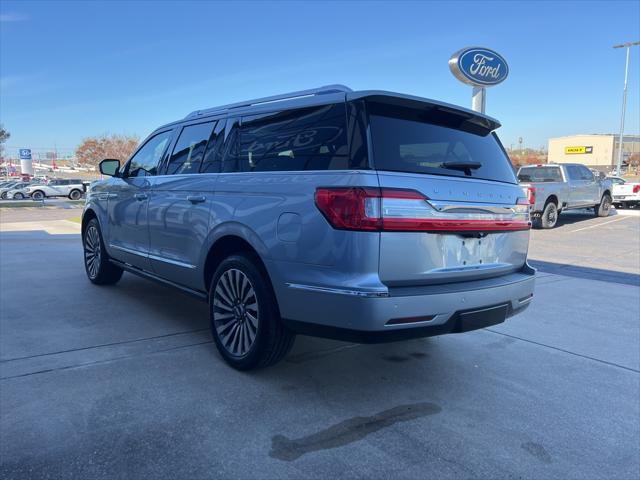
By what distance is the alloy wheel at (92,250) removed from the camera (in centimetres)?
620

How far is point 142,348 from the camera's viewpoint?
410 centimetres

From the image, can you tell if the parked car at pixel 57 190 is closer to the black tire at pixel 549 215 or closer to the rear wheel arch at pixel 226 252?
the black tire at pixel 549 215

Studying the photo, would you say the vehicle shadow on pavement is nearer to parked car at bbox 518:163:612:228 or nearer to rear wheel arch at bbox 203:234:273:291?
parked car at bbox 518:163:612:228

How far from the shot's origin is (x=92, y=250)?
6391mm

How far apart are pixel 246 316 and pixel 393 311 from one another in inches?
48.4

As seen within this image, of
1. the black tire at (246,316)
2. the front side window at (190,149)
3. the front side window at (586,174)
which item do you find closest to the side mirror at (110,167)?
the front side window at (190,149)

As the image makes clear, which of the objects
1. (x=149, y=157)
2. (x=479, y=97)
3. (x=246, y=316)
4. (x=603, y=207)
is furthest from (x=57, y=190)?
(x=246, y=316)

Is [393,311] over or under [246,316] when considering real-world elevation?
over

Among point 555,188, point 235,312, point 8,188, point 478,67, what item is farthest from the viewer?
point 8,188

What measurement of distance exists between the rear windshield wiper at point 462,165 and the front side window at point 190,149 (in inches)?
81.7

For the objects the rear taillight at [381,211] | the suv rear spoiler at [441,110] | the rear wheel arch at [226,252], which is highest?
the suv rear spoiler at [441,110]

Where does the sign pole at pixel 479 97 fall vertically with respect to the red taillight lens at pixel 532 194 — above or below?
above

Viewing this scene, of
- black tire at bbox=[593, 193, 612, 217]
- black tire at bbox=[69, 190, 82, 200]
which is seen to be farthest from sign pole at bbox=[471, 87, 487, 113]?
black tire at bbox=[69, 190, 82, 200]

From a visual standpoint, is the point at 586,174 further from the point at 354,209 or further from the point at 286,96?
the point at 354,209
